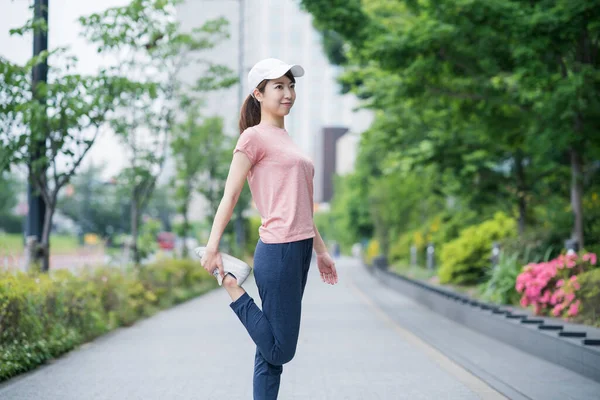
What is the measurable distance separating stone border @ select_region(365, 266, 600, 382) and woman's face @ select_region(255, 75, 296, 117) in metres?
4.15

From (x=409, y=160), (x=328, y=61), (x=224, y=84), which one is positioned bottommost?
(x=409, y=160)

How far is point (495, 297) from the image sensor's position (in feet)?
50.5

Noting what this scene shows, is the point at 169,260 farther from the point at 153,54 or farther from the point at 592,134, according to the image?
the point at 592,134

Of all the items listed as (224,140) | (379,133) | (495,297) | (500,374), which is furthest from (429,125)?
(500,374)

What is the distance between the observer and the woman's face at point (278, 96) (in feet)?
15.5

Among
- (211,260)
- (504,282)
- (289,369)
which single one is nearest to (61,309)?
Result: (289,369)

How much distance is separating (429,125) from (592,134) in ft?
23.7

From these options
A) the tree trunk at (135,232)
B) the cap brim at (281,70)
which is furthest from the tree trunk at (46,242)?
the cap brim at (281,70)

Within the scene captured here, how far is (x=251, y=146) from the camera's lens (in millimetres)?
4551

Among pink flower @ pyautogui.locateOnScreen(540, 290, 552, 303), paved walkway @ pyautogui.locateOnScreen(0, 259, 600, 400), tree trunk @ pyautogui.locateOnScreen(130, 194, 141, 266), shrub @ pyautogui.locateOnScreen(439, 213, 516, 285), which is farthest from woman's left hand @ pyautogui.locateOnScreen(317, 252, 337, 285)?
shrub @ pyautogui.locateOnScreen(439, 213, 516, 285)

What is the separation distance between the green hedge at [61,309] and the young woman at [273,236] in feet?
11.7

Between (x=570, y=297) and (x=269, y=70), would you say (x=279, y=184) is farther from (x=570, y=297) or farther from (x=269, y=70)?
(x=570, y=297)

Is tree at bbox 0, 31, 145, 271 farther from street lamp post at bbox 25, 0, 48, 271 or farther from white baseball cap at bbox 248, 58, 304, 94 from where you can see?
white baseball cap at bbox 248, 58, 304, 94

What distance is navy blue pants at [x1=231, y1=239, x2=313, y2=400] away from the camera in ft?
14.8
